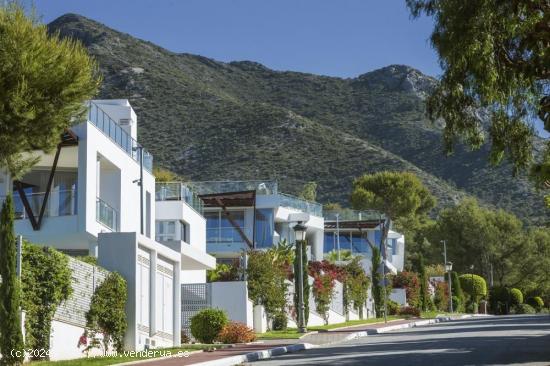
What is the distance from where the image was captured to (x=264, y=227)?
65062 millimetres

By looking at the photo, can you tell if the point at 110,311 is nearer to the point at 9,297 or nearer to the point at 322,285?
the point at 9,297

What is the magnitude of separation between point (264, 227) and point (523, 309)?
32786 mm

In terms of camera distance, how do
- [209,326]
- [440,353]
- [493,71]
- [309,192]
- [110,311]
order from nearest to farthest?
[493,71] → [440,353] → [110,311] → [209,326] → [309,192]

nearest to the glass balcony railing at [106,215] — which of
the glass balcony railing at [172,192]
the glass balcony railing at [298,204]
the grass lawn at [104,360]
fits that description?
the grass lawn at [104,360]

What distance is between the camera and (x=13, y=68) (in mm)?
20297

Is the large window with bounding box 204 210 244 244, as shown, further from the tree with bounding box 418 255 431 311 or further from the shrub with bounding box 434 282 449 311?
the shrub with bounding box 434 282 449 311

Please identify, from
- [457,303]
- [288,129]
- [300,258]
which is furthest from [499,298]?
[300,258]

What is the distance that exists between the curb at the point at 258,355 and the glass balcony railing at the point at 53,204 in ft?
34.2

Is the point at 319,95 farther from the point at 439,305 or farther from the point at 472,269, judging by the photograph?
the point at 439,305

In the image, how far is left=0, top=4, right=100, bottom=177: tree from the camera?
66.6 feet

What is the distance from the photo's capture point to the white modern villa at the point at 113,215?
26.5 metres

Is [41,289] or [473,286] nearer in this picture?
[41,289]

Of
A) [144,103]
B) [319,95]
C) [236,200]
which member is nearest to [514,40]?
[236,200]

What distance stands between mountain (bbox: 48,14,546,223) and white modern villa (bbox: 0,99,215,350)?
185ft
